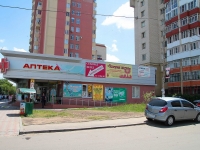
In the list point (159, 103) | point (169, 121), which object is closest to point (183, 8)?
point (159, 103)

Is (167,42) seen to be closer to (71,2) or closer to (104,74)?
(104,74)

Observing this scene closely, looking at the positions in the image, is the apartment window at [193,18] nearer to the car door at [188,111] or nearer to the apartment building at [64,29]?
the apartment building at [64,29]

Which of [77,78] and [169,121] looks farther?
[77,78]

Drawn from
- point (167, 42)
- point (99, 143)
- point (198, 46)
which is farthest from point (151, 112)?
point (167, 42)

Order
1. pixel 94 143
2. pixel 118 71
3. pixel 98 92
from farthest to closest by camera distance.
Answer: pixel 118 71
pixel 98 92
pixel 94 143

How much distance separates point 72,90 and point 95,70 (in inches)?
158

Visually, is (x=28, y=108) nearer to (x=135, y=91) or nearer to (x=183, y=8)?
(x=135, y=91)

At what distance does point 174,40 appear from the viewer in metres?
42.3

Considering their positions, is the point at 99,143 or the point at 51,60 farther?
the point at 51,60

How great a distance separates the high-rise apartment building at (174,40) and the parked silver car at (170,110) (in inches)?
939

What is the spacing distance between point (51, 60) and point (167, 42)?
2932 centimetres

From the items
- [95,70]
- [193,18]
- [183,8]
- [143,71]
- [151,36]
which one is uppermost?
[183,8]

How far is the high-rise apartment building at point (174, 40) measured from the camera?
37875 mm

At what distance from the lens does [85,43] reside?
62562 millimetres
